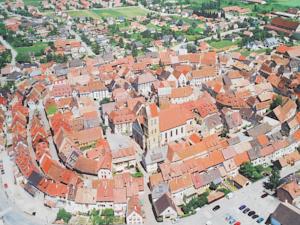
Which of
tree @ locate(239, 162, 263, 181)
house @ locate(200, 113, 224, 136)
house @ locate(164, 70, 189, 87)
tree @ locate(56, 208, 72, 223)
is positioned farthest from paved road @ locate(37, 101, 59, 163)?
tree @ locate(239, 162, 263, 181)

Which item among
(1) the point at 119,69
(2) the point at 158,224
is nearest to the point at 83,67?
(1) the point at 119,69

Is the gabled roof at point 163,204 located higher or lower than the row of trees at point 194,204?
higher

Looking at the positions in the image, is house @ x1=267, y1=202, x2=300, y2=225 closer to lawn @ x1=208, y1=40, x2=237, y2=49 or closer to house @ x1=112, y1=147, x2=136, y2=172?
house @ x1=112, y1=147, x2=136, y2=172

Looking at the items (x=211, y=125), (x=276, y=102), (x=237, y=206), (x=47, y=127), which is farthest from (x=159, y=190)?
(x=276, y=102)

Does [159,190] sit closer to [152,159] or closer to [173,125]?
[152,159]

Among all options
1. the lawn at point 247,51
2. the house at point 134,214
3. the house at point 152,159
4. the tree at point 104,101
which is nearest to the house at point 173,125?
the house at point 152,159

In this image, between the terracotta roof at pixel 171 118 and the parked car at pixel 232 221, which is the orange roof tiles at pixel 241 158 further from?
the terracotta roof at pixel 171 118
